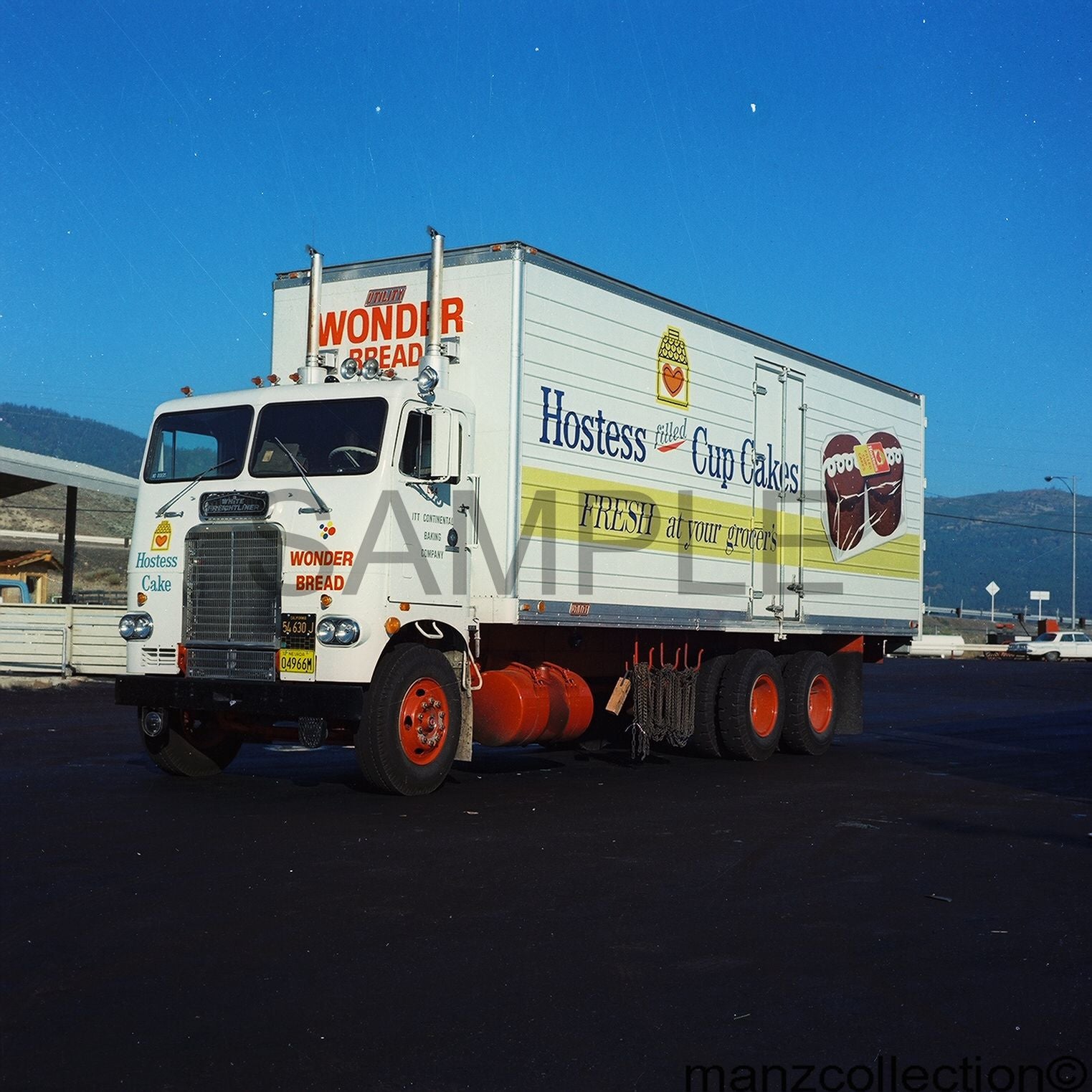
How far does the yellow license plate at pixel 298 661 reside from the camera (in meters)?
10.8

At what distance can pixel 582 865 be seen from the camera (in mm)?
8688

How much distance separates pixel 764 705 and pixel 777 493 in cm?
244

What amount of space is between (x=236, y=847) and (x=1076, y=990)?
202 inches

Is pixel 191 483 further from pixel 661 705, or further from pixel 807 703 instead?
pixel 807 703

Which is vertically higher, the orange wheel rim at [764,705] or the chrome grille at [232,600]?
the chrome grille at [232,600]

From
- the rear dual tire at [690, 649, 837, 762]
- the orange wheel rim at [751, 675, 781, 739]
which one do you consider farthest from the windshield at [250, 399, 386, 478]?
the orange wheel rim at [751, 675, 781, 739]

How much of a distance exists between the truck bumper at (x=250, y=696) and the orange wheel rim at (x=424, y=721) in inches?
19.1

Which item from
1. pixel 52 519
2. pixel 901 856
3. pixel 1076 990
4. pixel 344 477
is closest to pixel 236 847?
pixel 344 477

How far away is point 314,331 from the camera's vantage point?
505 inches

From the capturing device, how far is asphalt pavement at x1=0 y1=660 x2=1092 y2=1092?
4.95m

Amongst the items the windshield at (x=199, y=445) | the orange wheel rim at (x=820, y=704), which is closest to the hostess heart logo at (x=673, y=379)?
the orange wheel rim at (x=820, y=704)

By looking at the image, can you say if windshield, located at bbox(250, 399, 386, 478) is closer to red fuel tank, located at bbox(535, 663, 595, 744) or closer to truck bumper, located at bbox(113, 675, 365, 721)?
truck bumper, located at bbox(113, 675, 365, 721)

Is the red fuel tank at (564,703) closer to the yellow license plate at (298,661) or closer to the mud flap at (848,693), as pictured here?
the yellow license plate at (298,661)

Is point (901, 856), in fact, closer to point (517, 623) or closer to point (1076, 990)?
point (1076, 990)
